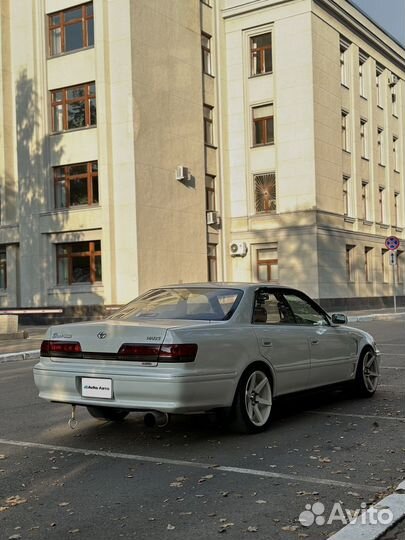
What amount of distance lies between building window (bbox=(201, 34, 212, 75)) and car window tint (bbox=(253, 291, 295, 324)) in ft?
87.0

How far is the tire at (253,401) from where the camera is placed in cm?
633

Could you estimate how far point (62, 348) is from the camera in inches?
254

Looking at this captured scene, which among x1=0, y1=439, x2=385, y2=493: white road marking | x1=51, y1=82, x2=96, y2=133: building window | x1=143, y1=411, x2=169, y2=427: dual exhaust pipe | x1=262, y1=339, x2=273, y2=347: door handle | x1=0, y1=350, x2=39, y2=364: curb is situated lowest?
x1=0, y1=350, x2=39, y2=364: curb

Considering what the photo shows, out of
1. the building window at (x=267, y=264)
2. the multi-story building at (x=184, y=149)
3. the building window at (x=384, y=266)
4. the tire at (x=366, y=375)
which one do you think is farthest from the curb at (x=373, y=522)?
the building window at (x=384, y=266)

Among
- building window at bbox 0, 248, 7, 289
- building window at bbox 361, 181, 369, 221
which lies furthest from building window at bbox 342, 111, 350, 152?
building window at bbox 0, 248, 7, 289

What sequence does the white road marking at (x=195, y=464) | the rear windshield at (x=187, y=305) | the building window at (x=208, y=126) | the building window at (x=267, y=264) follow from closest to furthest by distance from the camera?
A: 1. the white road marking at (x=195, y=464)
2. the rear windshield at (x=187, y=305)
3. the building window at (x=208, y=126)
4. the building window at (x=267, y=264)

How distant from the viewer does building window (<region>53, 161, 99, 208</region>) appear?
27.5 m

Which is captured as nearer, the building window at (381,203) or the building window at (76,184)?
the building window at (76,184)

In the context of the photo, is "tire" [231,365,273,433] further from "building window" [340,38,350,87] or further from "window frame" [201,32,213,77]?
"building window" [340,38,350,87]

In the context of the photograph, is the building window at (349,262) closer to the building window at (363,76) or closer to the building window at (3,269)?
the building window at (363,76)

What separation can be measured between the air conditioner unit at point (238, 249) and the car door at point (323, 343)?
2443 cm

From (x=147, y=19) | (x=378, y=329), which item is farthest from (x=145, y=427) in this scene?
(x=147, y=19)

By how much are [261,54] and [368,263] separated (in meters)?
12.4

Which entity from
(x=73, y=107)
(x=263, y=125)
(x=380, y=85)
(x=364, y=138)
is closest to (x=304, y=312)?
(x=73, y=107)
